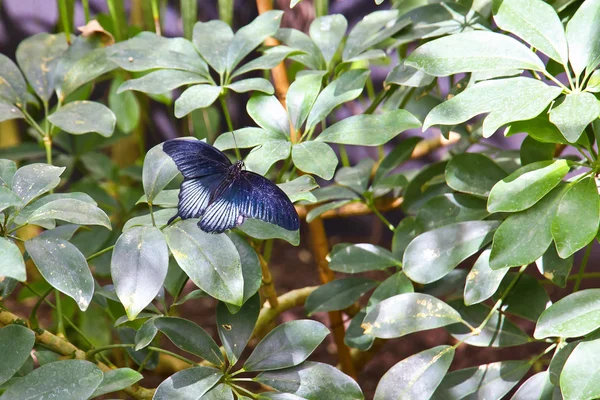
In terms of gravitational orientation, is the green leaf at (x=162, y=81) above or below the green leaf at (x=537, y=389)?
above

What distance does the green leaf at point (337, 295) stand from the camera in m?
0.97

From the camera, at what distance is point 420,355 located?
30.1 inches

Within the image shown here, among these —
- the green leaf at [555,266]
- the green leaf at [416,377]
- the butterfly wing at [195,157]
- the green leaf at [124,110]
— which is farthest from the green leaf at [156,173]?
the green leaf at [124,110]

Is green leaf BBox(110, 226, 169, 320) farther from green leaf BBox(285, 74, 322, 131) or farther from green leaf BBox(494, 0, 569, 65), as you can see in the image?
green leaf BBox(494, 0, 569, 65)

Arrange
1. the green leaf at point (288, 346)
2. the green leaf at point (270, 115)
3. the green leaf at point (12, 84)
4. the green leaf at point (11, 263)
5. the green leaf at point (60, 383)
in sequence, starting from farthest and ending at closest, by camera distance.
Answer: the green leaf at point (12, 84), the green leaf at point (270, 115), the green leaf at point (288, 346), the green leaf at point (60, 383), the green leaf at point (11, 263)

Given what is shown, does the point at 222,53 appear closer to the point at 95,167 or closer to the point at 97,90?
the point at 95,167

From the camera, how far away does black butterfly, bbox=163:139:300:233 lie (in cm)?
65

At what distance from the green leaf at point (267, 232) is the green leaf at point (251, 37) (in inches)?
11.4

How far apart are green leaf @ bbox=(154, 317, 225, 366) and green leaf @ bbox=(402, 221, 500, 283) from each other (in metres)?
0.26

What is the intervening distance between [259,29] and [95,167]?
2.39ft

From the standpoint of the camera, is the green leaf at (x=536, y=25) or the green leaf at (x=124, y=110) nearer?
the green leaf at (x=536, y=25)

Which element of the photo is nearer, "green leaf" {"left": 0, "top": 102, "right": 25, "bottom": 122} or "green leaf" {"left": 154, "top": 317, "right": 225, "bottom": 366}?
"green leaf" {"left": 154, "top": 317, "right": 225, "bottom": 366}

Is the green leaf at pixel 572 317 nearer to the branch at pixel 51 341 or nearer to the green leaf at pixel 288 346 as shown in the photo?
the green leaf at pixel 288 346

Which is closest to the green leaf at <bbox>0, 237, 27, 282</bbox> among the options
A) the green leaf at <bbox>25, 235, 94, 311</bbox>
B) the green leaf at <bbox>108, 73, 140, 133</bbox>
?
the green leaf at <bbox>25, 235, 94, 311</bbox>
